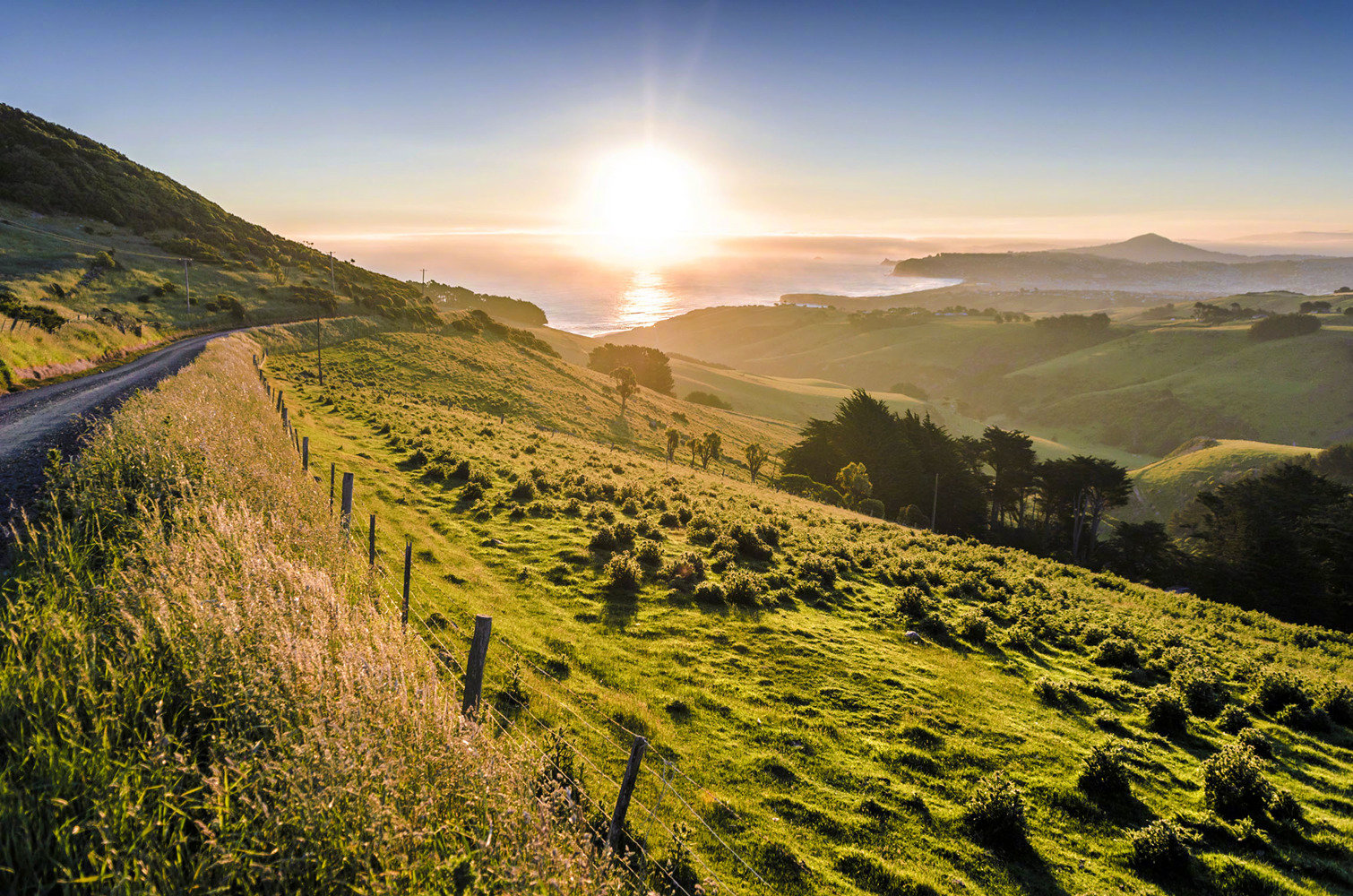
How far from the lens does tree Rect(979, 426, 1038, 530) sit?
62.9 metres

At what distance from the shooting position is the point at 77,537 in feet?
Result: 23.8

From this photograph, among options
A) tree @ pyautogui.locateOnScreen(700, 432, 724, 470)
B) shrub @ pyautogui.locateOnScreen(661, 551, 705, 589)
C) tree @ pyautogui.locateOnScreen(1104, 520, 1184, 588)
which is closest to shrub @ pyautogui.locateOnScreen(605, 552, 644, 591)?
shrub @ pyautogui.locateOnScreen(661, 551, 705, 589)

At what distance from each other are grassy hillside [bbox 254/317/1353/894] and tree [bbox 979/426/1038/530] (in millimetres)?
→ 39957

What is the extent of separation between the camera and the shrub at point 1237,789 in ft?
31.1

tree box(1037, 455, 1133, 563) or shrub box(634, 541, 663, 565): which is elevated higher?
shrub box(634, 541, 663, 565)

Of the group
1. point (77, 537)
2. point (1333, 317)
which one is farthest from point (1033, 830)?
point (1333, 317)

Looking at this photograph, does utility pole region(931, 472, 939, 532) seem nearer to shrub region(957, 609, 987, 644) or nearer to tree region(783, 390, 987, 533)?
tree region(783, 390, 987, 533)

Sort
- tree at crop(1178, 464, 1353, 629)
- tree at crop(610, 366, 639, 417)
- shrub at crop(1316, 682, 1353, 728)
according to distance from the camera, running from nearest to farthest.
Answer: shrub at crop(1316, 682, 1353, 728) → tree at crop(1178, 464, 1353, 629) → tree at crop(610, 366, 639, 417)

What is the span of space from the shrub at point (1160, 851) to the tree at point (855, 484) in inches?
→ 1755

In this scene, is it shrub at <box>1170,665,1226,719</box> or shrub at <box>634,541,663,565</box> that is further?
shrub at <box>634,541,663,565</box>

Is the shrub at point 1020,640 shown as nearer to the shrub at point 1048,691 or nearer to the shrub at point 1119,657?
the shrub at point 1119,657

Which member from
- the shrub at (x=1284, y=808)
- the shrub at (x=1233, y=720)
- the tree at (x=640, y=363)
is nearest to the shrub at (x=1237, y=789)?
the shrub at (x=1284, y=808)

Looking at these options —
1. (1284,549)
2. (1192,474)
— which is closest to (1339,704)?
(1284,549)

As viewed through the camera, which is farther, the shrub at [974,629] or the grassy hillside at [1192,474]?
the grassy hillside at [1192,474]
